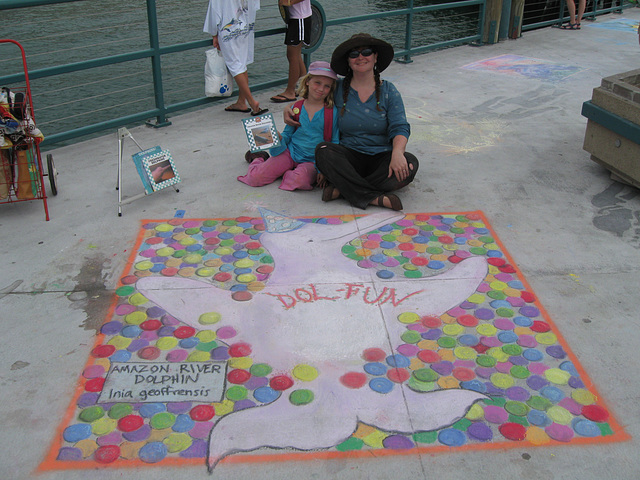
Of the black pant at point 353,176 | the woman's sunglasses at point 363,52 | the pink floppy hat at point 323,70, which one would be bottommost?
the black pant at point 353,176

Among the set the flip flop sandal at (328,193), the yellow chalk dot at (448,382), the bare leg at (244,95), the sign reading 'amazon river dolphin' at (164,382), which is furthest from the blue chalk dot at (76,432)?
the bare leg at (244,95)

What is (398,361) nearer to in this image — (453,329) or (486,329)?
(453,329)

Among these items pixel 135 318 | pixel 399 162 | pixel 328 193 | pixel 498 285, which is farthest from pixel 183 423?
pixel 399 162

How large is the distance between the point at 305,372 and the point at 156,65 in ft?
14.0

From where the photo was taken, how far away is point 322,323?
11.3 ft

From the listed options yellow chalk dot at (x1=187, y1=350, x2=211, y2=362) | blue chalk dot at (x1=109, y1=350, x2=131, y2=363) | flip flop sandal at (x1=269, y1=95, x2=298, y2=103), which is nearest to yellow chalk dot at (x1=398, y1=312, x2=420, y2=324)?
yellow chalk dot at (x1=187, y1=350, x2=211, y2=362)

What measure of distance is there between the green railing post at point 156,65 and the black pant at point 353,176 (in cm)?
238

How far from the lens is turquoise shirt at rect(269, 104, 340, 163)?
491cm

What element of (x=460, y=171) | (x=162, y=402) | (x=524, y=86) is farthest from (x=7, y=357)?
(x=524, y=86)

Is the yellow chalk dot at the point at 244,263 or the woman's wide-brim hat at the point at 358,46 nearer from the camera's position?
the yellow chalk dot at the point at 244,263

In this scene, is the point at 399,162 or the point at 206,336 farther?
the point at 399,162

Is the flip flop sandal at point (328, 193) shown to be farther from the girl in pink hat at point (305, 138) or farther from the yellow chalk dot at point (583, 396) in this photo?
the yellow chalk dot at point (583, 396)

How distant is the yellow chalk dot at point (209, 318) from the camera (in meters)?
3.45

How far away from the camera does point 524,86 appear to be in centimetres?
781
